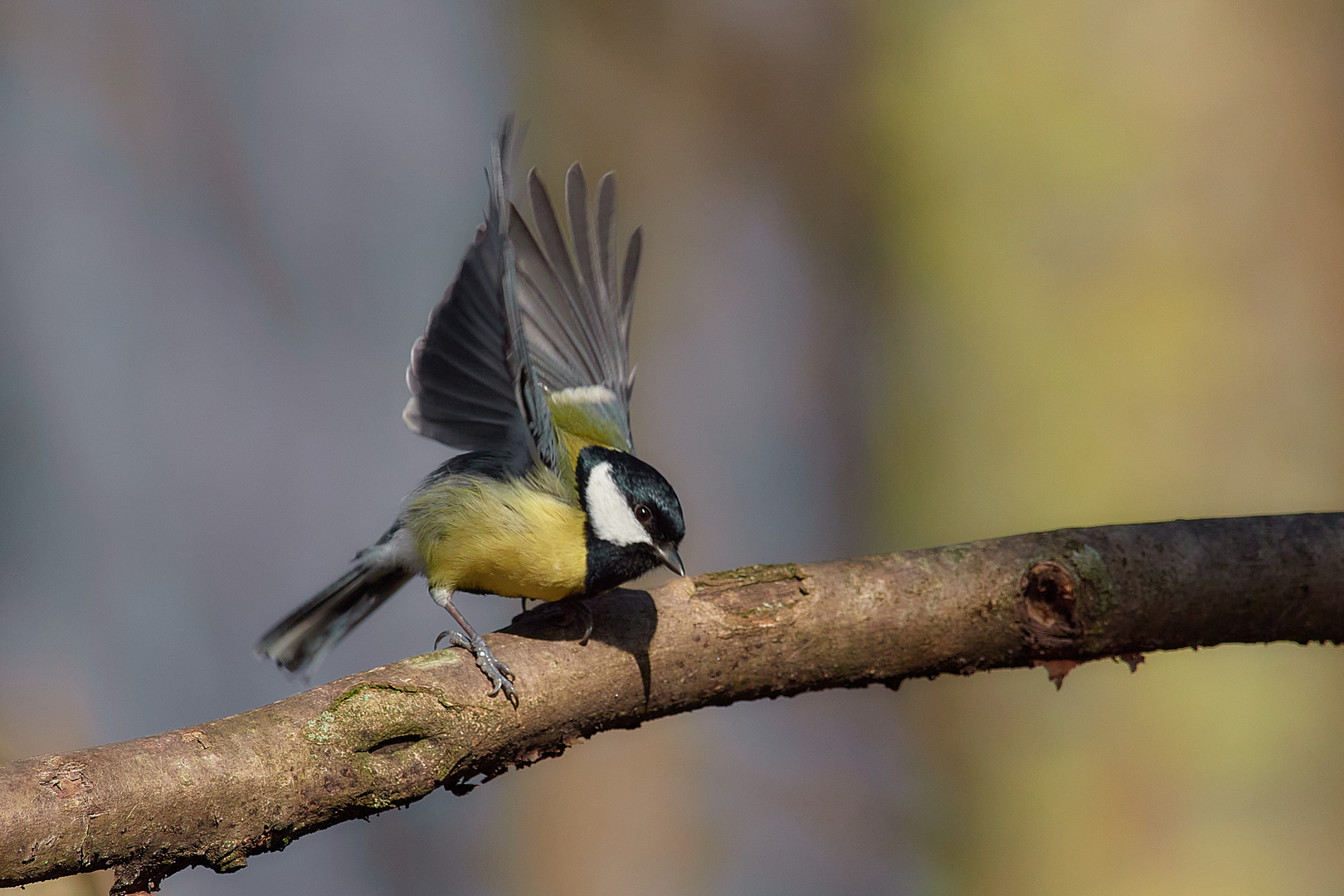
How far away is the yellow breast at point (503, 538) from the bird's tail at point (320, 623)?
0.42 metres

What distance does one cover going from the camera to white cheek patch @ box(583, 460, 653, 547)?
243 centimetres

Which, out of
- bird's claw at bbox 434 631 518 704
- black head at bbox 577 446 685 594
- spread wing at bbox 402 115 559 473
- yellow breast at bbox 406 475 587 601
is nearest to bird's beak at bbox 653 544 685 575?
black head at bbox 577 446 685 594

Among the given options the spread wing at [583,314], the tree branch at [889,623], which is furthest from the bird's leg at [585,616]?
the spread wing at [583,314]

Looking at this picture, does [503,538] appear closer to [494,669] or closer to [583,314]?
[494,669]

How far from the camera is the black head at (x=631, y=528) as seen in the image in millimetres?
A: 2389

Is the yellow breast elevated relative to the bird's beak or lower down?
elevated

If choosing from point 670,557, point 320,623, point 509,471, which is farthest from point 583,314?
point 320,623

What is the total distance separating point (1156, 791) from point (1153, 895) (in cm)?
37

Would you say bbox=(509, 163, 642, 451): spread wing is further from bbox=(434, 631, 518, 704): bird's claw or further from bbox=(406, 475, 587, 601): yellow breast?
bbox=(434, 631, 518, 704): bird's claw

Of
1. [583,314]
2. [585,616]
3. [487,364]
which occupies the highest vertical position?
[583,314]

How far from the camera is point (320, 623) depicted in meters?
2.93

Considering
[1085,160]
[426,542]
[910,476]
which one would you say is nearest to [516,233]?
[426,542]

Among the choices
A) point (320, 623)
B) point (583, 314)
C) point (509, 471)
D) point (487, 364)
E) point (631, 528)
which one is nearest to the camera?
point (487, 364)

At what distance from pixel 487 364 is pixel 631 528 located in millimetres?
519
